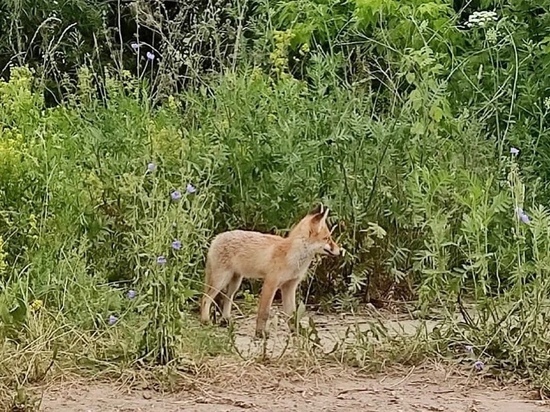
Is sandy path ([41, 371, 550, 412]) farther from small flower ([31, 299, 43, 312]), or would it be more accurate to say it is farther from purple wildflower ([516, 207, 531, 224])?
purple wildflower ([516, 207, 531, 224])

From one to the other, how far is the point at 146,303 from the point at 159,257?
0.23 meters

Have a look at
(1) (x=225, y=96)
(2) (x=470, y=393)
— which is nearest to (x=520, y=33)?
(1) (x=225, y=96)

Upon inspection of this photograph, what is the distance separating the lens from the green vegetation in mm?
5434

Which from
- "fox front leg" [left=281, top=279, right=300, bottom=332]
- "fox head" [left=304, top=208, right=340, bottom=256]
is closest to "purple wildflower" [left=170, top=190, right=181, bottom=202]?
"fox head" [left=304, top=208, right=340, bottom=256]

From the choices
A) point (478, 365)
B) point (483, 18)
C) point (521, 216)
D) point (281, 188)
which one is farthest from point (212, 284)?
point (483, 18)

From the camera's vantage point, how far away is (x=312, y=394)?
5164 mm

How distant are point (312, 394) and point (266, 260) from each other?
1.14m

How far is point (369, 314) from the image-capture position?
670 cm

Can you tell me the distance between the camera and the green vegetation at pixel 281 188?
5.43 metres

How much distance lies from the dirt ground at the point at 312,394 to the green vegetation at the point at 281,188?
Result: 177 mm

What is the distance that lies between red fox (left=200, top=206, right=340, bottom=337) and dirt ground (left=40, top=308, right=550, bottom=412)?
610 mm

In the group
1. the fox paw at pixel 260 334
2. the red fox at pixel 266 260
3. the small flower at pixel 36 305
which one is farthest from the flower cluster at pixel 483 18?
the small flower at pixel 36 305

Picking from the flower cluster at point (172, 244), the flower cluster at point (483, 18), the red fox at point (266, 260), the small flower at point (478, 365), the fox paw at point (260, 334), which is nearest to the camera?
the flower cluster at point (172, 244)

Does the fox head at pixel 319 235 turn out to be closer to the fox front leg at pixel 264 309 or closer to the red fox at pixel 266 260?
the red fox at pixel 266 260
